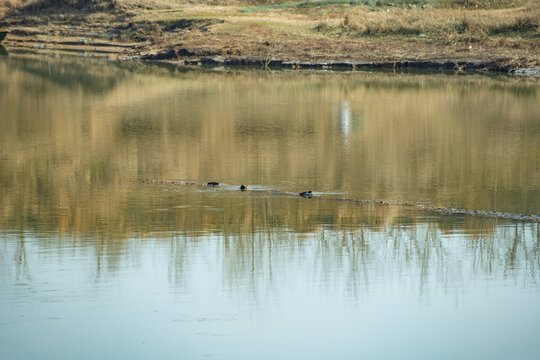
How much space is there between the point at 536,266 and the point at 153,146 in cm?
781

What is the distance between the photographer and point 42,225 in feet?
28.9

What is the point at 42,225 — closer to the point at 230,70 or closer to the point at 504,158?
the point at 504,158

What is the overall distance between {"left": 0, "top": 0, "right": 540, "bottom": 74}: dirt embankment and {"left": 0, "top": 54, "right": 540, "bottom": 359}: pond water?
484 inches

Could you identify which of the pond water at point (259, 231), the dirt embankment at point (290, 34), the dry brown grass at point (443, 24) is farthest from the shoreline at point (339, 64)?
the pond water at point (259, 231)

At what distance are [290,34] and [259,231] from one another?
26996mm

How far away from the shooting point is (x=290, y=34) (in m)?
34.8

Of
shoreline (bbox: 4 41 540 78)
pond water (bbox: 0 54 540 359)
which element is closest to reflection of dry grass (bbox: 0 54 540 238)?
pond water (bbox: 0 54 540 359)

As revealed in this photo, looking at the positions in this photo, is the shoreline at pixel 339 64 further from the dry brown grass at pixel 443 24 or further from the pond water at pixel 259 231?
the pond water at pixel 259 231

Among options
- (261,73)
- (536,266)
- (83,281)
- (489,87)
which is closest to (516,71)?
(489,87)

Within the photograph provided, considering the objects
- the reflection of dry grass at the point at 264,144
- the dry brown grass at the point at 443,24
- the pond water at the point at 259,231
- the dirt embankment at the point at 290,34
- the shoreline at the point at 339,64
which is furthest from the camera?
the dry brown grass at the point at 443,24

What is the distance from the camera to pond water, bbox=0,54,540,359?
19.8ft

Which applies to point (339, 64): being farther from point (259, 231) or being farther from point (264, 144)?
point (259, 231)

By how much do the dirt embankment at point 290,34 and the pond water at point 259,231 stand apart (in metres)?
12.3

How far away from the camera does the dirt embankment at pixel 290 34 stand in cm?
3030
